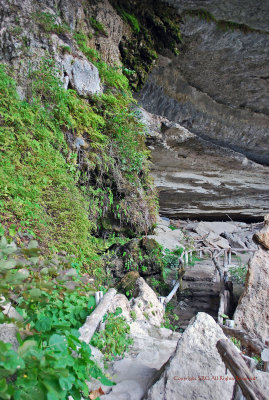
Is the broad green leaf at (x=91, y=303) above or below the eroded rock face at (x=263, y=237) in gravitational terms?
below

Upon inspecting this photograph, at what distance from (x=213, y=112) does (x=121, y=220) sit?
7044mm

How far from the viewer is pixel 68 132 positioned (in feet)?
16.7

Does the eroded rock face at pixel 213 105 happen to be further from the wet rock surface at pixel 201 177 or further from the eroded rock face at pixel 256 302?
the eroded rock face at pixel 256 302

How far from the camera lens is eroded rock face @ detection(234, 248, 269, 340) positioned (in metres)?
4.96

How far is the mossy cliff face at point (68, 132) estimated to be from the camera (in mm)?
3742

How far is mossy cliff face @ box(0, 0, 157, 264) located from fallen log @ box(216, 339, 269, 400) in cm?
236

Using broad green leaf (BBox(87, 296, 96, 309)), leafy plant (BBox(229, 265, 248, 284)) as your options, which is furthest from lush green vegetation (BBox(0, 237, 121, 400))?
leafy plant (BBox(229, 265, 248, 284))

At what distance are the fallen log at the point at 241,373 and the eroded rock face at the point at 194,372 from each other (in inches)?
17.7

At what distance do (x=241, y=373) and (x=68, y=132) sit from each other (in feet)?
15.6

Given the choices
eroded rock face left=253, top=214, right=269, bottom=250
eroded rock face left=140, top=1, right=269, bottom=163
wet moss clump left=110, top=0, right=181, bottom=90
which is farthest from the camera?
eroded rock face left=140, top=1, right=269, bottom=163

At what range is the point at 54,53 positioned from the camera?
526 cm

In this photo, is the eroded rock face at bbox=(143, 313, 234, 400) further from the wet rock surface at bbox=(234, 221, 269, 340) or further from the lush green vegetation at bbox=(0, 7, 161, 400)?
the wet rock surface at bbox=(234, 221, 269, 340)

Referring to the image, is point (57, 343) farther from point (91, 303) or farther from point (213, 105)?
point (213, 105)

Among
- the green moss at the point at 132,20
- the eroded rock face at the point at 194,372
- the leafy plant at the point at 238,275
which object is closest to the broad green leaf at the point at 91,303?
the eroded rock face at the point at 194,372
